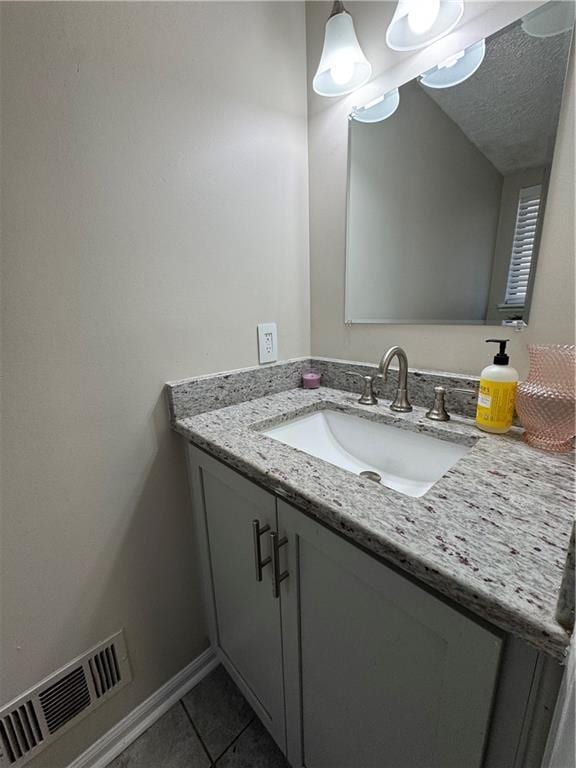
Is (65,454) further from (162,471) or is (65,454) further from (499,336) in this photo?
(499,336)

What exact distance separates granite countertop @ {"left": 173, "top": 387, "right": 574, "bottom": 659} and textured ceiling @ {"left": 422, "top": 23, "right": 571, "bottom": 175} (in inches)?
24.5

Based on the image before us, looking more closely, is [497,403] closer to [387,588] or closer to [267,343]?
[387,588]

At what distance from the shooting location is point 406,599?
43cm

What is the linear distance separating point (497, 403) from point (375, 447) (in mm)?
310

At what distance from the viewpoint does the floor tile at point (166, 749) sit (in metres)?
0.86

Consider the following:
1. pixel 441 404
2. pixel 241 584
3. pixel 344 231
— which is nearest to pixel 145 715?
pixel 241 584

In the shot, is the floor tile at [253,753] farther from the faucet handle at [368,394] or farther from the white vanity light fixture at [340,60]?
the white vanity light fixture at [340,60]

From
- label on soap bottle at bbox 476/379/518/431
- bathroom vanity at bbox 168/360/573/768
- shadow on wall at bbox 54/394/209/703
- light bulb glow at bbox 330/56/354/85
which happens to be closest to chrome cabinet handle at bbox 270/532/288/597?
bathroom vanity at bbox 168/360/573/768

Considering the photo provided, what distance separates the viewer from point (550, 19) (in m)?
0.62

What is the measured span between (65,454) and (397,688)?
0.77 m

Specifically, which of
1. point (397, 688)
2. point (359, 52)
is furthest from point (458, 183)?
point (397, 688)

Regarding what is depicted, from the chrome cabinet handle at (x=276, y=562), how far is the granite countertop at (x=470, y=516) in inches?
4.1

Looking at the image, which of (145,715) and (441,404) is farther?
(145,715)

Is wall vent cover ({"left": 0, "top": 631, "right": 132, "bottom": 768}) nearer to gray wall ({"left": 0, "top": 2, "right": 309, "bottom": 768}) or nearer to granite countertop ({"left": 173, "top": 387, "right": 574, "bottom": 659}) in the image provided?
gray wall ({"left": 0, "top": 2, "right": 309, "bottom": 768})
